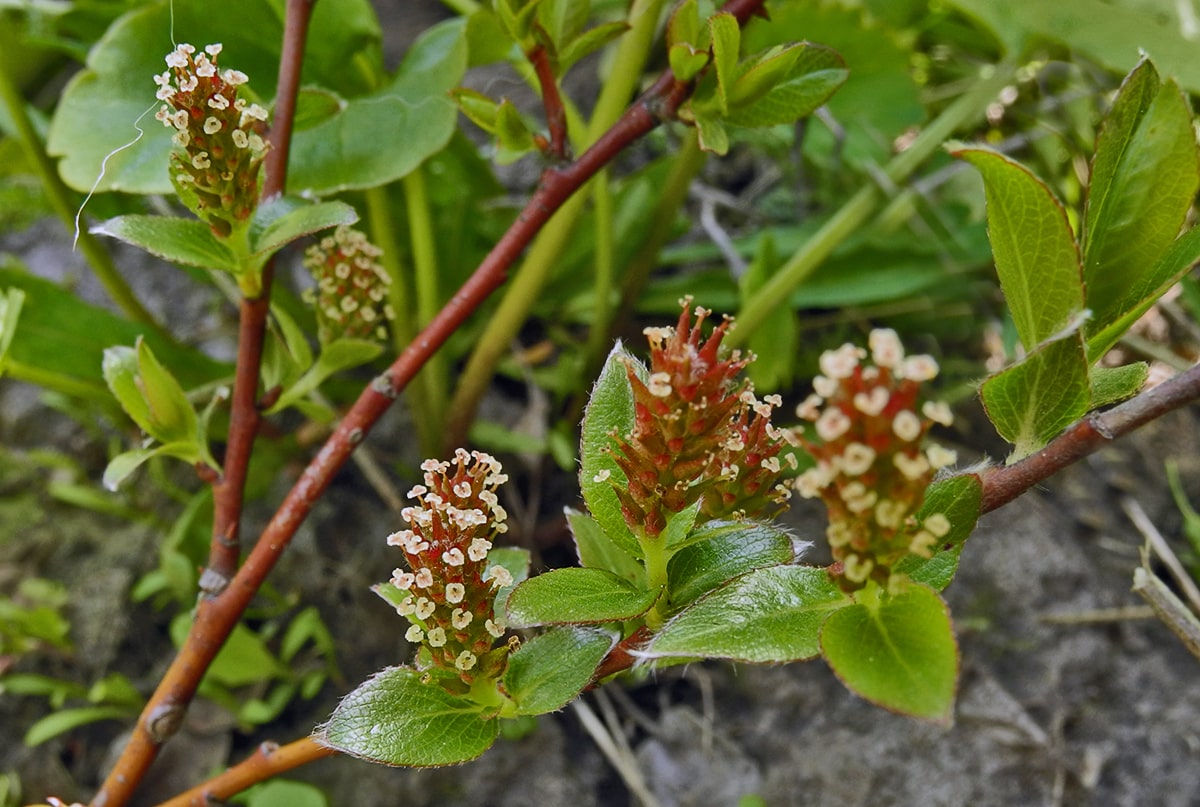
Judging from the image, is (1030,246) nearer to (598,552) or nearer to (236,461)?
(598,552)

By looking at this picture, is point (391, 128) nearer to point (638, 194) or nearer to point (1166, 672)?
point (638, 194)

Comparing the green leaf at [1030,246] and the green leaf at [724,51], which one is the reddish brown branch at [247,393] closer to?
the green leaf at [724,51]

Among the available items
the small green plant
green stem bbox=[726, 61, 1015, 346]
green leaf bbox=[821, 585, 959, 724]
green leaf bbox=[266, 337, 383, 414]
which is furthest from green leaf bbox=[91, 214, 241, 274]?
green stem bbox=[726, 61, 1015, 346]

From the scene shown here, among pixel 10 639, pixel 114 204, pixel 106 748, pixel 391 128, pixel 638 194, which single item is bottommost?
pixel 106 748

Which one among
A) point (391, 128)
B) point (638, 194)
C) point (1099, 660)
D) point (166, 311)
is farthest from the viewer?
point (166, 311)

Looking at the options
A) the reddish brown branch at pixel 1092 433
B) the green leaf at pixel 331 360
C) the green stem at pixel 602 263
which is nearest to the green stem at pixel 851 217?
the green stem at pixel 602 263

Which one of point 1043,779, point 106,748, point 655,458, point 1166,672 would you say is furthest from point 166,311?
point 1166,672
